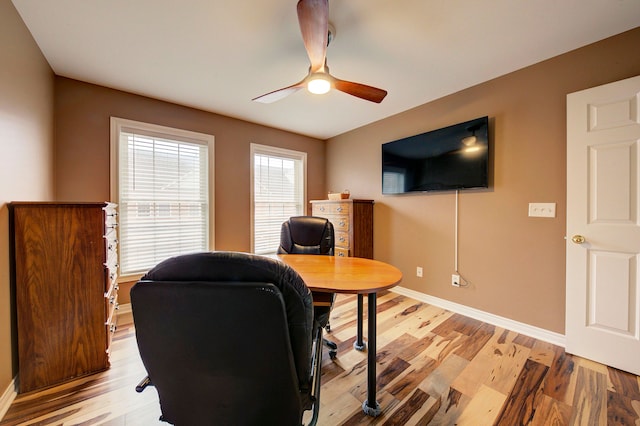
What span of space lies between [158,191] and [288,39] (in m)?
2.23

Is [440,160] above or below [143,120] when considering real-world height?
below

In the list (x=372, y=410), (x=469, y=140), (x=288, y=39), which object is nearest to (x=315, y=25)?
(x=288, y=39)

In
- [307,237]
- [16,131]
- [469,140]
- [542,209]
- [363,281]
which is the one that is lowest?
[363,281]

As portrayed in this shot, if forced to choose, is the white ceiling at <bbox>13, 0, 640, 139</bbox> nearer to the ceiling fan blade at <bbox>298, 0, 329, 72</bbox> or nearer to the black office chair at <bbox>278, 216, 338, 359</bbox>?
the ceiling fan blade at <bbox>298, 0, 329, 72</bbox>

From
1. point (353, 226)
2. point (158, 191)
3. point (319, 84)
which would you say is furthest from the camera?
point (353, 226)

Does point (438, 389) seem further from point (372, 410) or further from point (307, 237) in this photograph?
point (307, 237)

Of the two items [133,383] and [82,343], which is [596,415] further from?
[82,343]

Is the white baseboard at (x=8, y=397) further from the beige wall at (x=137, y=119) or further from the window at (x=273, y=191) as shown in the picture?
the window at (x=273, y=191)

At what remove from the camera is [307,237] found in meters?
2.37

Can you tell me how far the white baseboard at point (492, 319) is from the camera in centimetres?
210

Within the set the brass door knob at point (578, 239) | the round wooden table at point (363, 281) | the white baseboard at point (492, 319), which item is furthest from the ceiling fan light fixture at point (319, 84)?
the white baseboard at point (492, 319)

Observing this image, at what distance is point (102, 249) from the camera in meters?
1.74

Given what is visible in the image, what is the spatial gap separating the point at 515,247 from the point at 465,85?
1678 millimetres

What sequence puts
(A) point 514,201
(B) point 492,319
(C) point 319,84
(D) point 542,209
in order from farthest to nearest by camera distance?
(B) point 492,319, (A) point 514,201, (D) point 542,209, (C) point 319,84
